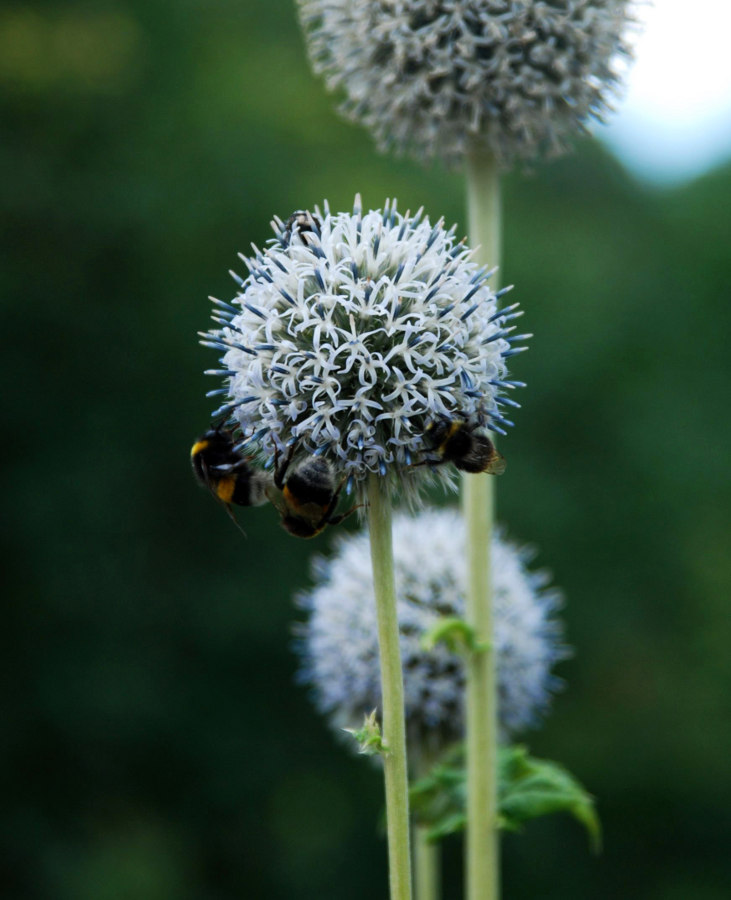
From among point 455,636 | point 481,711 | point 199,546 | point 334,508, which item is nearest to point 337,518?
point 334,508

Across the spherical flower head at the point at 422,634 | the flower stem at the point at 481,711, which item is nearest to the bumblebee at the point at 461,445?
the flower stem at the point at 481,711

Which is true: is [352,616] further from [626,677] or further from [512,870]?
[626,677]

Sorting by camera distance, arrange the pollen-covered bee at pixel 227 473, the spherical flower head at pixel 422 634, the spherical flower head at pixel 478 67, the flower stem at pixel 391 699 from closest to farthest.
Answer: the flower stem at pixel 391 699
the pollen-covered bee at pixel 227 473
the spherical flower head at pixel 478 67
the spherical flower head at pixel 422 634

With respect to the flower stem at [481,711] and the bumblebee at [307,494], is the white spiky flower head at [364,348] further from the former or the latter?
the flower stem at [481,711]

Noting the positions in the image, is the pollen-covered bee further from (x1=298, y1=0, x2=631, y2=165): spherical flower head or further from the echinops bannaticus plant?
(x1=298, y1=0, x2=631, y2=165): spherical flower head

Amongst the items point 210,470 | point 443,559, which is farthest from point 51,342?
point 210,470

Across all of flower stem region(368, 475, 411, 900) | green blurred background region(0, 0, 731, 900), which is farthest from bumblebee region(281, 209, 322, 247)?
green blurred background region(0, 0, 731, 900)
